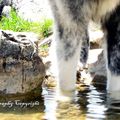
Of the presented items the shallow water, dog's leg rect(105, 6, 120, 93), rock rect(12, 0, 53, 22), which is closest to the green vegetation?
rock rect(12, 0, 53, 22)

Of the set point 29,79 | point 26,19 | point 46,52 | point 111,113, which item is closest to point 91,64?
point 46,52

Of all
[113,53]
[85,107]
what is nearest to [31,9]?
[113,53]

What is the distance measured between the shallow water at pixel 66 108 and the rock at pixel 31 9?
3.07 meters

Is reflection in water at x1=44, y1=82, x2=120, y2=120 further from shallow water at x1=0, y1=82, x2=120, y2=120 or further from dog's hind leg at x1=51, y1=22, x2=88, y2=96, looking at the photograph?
dog's hind leg at x1=51, y1=22, x2=88, y2=96

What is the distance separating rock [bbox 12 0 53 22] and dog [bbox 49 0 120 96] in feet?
9.46

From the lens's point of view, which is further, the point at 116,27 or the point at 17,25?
the point at 17,25

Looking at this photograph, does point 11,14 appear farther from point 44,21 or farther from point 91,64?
point 91,64

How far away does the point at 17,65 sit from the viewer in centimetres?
441

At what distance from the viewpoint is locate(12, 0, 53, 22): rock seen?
7.59 m

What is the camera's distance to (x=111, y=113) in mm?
3973

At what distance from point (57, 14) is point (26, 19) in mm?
3105

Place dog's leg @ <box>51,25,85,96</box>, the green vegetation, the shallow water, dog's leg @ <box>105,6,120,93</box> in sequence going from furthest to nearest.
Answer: the green vegetation → dog's leg @ <box>105,6,120,93</box> → dog's leg @ <box>51,25,85,96</box> → the shallow water

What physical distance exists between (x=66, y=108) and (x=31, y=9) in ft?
13.0

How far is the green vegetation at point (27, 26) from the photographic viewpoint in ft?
22.5
